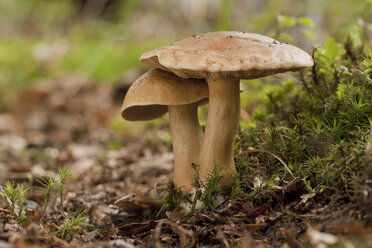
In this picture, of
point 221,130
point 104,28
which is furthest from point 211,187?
point 104,28

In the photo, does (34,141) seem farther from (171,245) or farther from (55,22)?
(55,22)

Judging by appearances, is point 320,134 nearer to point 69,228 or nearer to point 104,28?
point 69,228

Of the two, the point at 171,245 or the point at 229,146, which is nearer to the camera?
the point at 171,245

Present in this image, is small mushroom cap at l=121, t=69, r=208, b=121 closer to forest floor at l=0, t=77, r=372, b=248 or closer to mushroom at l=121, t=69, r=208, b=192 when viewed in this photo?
mushroom at l=121, t=69, r=208, b=192

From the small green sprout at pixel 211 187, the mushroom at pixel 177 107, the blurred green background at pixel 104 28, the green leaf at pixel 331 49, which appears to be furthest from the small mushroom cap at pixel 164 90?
the blurred green background at pixel 104 28

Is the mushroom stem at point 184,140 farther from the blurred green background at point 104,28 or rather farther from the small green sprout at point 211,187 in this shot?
the blurred green background at point 104,28

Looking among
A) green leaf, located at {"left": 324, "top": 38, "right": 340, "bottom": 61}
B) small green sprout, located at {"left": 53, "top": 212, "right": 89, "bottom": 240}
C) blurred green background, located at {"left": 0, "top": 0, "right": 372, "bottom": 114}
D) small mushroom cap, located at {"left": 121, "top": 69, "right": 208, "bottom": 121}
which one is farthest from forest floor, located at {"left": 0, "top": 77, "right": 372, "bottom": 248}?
blurred green background, located at {"left": 0, "top": 0, "right": 372, "bottom": 114}

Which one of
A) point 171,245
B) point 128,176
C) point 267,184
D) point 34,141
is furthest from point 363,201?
point 34,141

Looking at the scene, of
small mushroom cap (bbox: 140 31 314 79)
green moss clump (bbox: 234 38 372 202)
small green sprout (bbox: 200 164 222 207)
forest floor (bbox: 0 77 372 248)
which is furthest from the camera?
small green sprout (bbox: 200 164 222 207)
